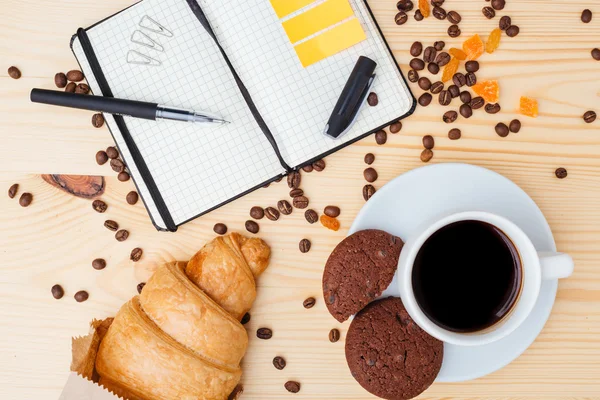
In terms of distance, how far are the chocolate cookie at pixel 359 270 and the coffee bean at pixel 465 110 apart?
1.04 ft

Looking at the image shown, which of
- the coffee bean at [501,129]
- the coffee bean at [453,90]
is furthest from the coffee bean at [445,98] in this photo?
the coffee bean at [501,129]

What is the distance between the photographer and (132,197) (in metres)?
1.12

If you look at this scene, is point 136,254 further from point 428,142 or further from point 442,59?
point 442,59

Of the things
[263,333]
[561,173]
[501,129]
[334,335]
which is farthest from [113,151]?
[561,173]

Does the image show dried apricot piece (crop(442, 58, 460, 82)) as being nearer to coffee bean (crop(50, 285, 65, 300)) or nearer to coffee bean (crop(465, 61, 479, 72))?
coffee bean (crop(465, 61, 479, 72))

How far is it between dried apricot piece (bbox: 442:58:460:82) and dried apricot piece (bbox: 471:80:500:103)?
0.05m

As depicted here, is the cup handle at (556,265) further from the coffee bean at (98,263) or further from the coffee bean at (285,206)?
the coffee bean at (98,263)

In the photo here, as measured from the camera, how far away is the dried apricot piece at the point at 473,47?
1108mm

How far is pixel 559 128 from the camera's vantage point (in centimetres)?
112

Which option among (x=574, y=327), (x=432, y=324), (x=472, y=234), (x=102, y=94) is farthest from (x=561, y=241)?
→ (x=102, y=94)

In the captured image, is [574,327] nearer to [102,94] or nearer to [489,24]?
[489,24]

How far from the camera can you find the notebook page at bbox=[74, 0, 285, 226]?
109 centimetres

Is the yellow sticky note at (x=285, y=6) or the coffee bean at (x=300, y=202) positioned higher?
the yellow sticky note at (x=285, y=6)

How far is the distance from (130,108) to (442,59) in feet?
2.09
